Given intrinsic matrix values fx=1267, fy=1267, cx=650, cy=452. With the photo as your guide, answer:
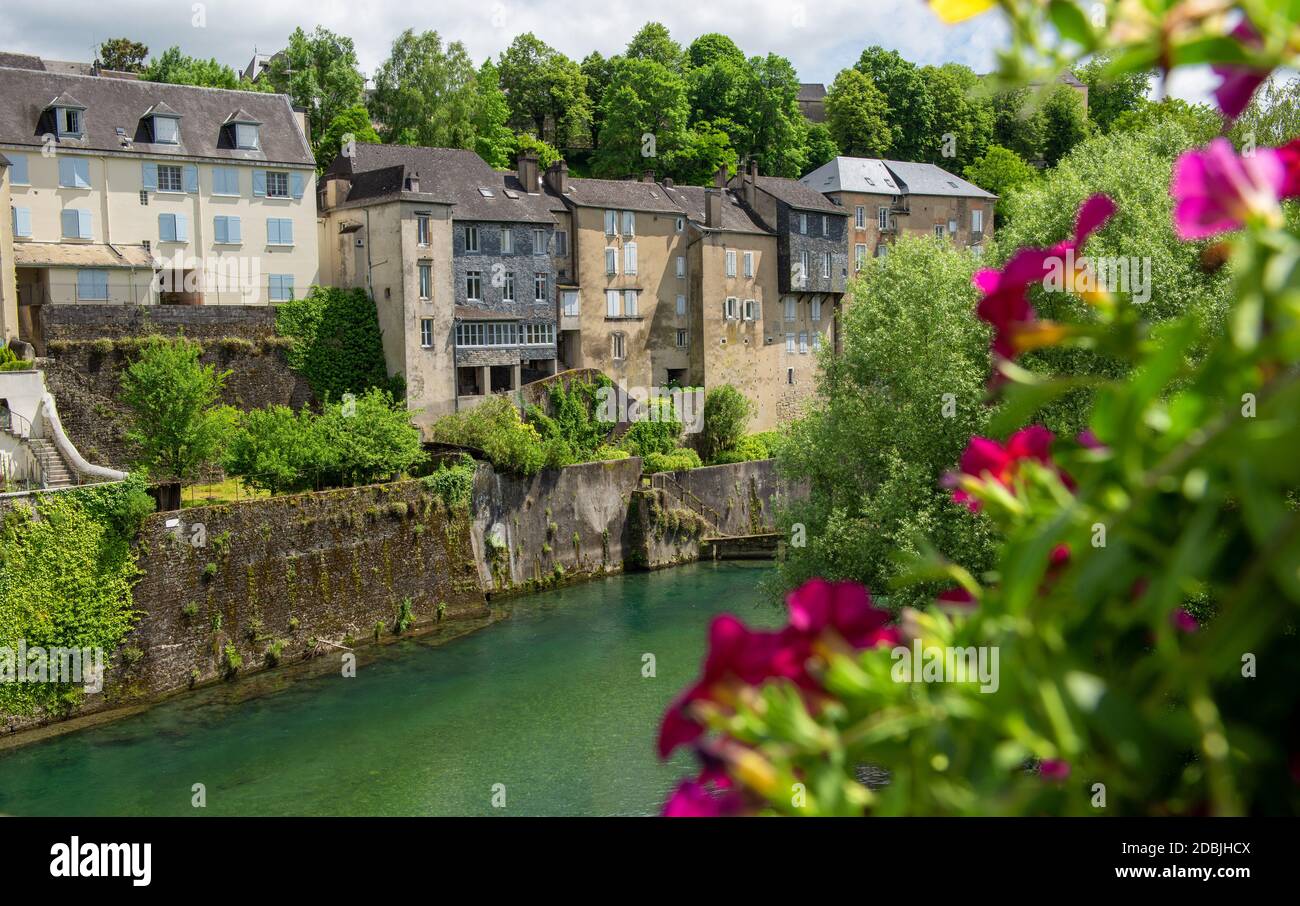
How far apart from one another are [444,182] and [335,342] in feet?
29.3

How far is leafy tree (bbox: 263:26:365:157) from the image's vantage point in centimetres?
7594

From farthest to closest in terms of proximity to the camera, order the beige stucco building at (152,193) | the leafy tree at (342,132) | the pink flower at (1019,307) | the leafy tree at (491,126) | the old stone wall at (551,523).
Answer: the leafy tree at (491,126), the leafy tree at (342,132), the beige stucco building at (152,193), the old stone wall at (551,523), the pink flower at (1019,307)

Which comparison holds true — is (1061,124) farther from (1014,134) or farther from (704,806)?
(704,806)

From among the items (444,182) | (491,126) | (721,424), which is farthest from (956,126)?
(444,182)

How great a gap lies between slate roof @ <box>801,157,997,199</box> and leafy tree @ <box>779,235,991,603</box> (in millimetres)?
46382

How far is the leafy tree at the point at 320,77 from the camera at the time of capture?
75.9 metres

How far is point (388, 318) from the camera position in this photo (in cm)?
4912

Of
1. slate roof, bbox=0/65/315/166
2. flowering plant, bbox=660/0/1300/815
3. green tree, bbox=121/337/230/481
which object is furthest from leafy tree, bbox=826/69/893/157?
flowering plant, bbox=660/0/1300/815

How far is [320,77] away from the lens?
77.3 meters

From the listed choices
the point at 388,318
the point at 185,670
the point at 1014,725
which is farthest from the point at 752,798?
the point at 388,318

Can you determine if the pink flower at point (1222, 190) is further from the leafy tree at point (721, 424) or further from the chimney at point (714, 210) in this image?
the chimney at point (714, 210)

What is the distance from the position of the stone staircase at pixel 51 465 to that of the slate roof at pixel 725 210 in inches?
1348

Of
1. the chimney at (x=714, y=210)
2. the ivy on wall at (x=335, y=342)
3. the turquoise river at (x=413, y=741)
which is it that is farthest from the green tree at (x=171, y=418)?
the chimney at (x=714, y=210)
